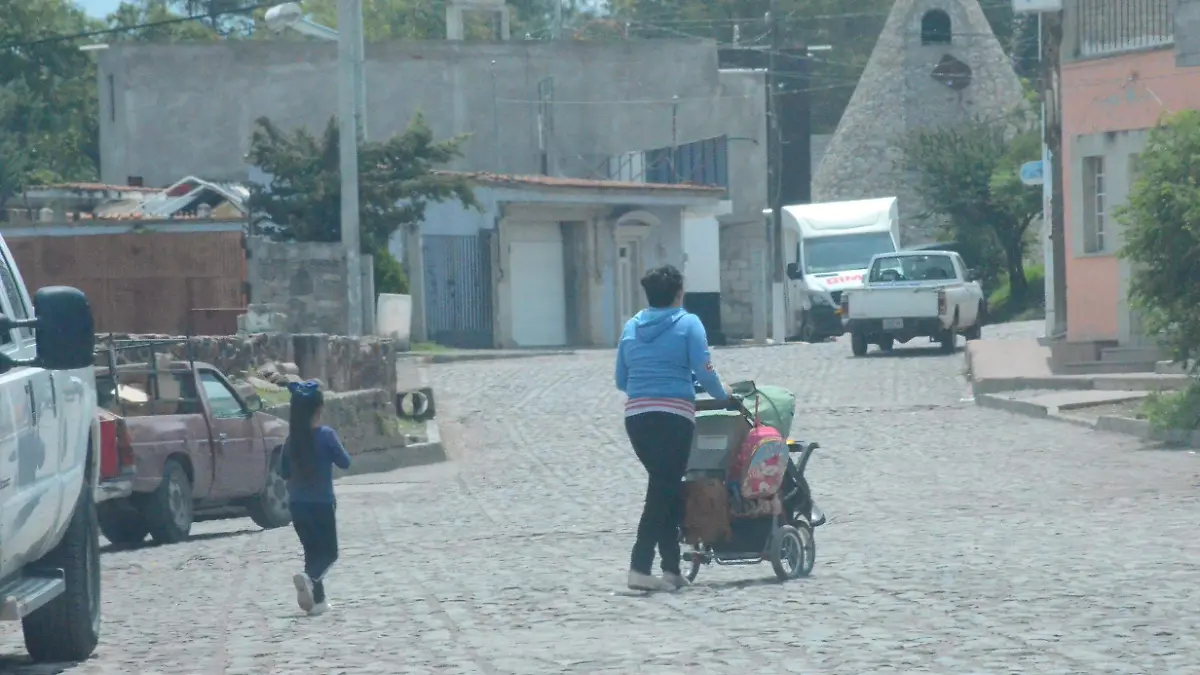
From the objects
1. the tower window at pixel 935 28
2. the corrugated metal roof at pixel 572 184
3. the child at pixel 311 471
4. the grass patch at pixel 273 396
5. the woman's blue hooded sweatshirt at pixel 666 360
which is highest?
the tower window at pixel 935 28

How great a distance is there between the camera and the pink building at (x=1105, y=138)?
26.3 m

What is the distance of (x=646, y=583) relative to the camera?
1048cm

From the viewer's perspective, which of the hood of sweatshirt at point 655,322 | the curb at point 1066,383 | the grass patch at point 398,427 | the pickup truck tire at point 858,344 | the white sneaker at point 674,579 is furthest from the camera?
the pickup truck tire at point 858,344

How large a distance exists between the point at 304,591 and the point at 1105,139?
19627 millimetres

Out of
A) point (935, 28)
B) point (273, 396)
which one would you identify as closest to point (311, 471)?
point (273, 396)

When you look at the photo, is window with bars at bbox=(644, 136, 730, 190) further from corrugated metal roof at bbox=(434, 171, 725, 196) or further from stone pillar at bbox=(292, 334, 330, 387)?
stone pillar at bbox=(292, 334, 330, 387)

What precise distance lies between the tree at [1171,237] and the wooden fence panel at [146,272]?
53.4 feet

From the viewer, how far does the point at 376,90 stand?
49312 mm

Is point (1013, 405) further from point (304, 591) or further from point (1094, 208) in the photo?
point (304, 591)

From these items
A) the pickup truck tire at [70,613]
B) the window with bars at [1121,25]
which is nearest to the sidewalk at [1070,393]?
the window with bars at [1121,25]

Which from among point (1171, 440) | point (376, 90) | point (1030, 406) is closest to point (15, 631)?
point (1171, 440)

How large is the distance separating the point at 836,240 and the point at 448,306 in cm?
943

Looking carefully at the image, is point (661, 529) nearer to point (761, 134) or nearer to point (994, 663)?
point (994, 663)

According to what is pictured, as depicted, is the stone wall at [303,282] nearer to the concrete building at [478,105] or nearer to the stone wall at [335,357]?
the stone wall at [335,357]
